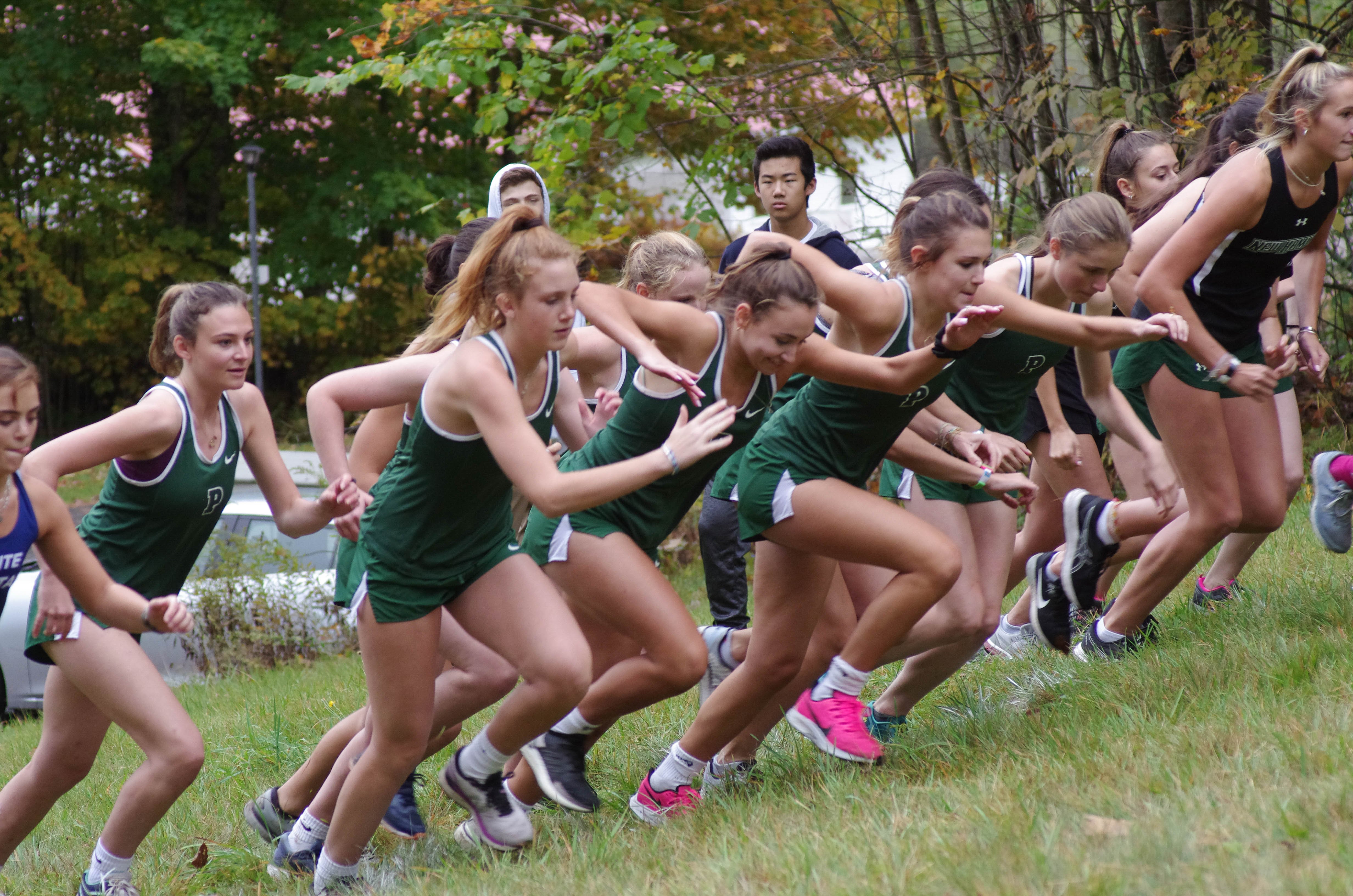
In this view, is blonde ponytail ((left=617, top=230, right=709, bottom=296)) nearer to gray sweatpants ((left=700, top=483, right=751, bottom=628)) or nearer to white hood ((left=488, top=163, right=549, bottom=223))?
white hood ((left=488, top=163, right=549, bottom=223))

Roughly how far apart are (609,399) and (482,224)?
891 millimetres

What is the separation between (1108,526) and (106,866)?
389cm

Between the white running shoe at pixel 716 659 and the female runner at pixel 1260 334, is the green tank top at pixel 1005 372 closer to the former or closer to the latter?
the female runner at pixel 1260 334

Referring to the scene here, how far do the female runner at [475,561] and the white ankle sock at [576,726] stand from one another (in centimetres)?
39

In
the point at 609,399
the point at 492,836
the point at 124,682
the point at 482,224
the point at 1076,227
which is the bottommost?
the point at 492,836

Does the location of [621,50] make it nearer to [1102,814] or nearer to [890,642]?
[890,642]

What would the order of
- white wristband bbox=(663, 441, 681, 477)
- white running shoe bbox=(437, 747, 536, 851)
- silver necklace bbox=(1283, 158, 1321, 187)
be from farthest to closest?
1. silver necklace bbox=(1283, 158, 1321, 187)
2. white running shoe bbox=(437, 747, 536, 851)
3. white wristband bbox=(663, 441, 681, 477)

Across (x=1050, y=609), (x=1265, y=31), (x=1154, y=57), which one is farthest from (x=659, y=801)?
(x=1154, y=57)

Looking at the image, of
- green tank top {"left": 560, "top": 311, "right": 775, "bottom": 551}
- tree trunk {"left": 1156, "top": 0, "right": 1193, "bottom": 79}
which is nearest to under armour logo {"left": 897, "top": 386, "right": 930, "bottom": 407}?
green tank top {"left": 560, "top": 311, "right": 775, "bottom": 551}

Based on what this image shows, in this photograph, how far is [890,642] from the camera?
3.97 metres

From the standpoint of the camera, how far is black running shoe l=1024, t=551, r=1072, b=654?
5.01 m

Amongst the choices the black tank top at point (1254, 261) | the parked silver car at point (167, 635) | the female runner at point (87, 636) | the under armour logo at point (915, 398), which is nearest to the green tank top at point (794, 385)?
the under armour logo at point (915, 398)

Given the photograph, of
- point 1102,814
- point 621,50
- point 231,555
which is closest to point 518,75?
point 621,50

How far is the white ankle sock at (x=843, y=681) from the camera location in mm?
4012
